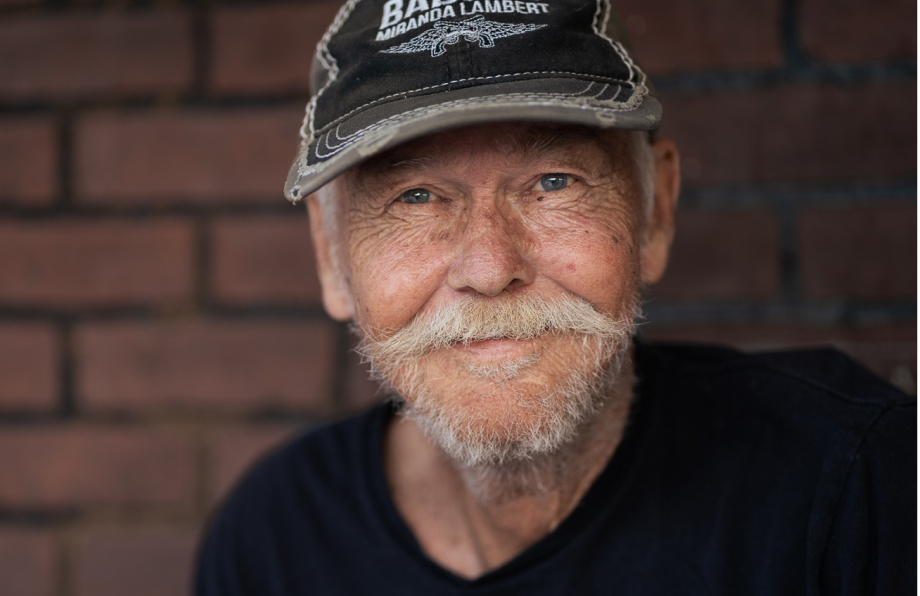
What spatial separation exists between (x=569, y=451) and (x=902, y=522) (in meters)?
0.40

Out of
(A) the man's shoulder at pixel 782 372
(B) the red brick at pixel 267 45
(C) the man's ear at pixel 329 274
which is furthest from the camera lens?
(B) the red brick at pixel 267 45

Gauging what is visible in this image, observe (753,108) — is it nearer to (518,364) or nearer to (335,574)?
(518,364)

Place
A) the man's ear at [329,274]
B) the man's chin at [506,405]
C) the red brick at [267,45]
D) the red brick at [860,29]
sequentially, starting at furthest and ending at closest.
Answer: the red brick at [267,45]
the red brick at [860,29]
the man's ear at [329,274]
the man's chin at [506,405]

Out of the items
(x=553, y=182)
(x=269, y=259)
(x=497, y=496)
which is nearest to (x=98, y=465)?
(x=269, y=259)

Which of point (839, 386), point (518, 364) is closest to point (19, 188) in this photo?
point (518, 364)

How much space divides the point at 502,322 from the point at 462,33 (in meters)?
0.33

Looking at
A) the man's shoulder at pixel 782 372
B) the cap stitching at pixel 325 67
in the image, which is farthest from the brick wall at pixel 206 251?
the cap stitching at pixel 325 67

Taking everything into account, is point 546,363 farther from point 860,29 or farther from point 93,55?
point 93,55

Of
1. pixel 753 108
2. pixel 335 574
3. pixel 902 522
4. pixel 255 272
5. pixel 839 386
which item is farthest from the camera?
pixel 255 272

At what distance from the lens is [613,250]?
1089 millimetres

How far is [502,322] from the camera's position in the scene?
1.03m

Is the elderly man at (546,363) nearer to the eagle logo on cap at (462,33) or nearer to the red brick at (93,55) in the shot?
the eagle logo on cap at (462,33)

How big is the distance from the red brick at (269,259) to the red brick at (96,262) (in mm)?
86

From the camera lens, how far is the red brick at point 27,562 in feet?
5.75
